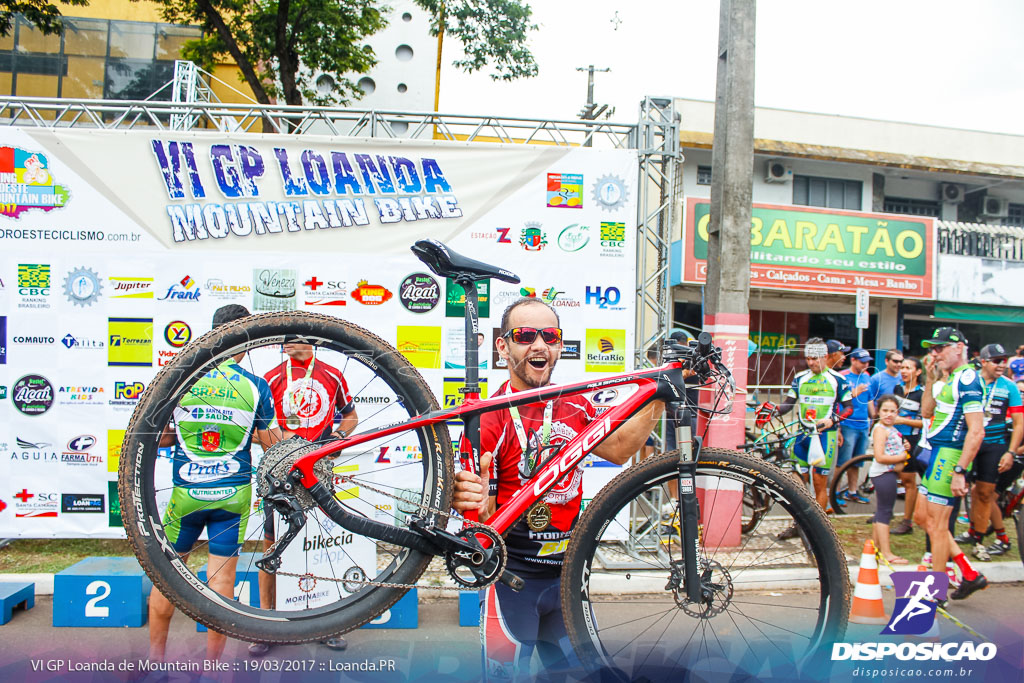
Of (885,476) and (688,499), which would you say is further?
(885,476)

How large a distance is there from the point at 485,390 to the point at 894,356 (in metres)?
5.73

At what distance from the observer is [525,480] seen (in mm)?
2295

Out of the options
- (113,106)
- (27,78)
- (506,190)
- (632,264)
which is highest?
(27,78)

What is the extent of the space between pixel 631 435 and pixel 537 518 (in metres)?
0.49

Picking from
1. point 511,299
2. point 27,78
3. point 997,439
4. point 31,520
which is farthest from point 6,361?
point 27,78

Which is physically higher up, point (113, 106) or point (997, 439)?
point (113, 106)

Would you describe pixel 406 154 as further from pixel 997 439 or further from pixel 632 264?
pixel 997 439

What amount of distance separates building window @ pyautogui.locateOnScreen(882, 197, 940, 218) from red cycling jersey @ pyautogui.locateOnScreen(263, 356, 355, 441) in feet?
60.3

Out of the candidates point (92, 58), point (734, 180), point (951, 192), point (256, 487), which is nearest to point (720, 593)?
Result: point (256, 487)

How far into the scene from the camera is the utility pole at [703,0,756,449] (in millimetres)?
5359

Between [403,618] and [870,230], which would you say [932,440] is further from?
[870,230]

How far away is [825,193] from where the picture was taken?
16.3 metres

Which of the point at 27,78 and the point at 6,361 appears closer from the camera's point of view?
the point at 6,361

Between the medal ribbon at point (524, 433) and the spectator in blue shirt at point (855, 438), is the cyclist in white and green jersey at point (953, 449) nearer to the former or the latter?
the spectator in blue shirt at point (855, 438)
